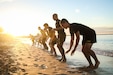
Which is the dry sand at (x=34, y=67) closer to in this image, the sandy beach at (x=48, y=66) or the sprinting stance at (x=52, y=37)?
the sandy beach at (x=48, y=66)

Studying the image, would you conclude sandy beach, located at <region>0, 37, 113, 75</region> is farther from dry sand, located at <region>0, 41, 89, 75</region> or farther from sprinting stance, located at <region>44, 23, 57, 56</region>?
sprinting stance, located at <region>44, 23, 57, 56</region>

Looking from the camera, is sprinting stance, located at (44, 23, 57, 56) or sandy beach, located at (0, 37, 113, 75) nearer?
sandy beach, located at (0, 37, 113, 75)

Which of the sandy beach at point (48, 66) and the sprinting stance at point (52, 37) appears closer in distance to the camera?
the sandy beach at point (48, 66)

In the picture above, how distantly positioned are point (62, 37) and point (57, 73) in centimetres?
347

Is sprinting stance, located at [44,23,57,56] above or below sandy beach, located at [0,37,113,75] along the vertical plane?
above

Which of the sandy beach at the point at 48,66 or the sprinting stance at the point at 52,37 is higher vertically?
the sprinting stance at the point at 52,37

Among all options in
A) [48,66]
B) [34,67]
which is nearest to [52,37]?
[48,66]

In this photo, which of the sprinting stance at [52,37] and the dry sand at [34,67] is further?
the sprinting stance at [52,37]

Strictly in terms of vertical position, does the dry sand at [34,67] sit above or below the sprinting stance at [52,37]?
below

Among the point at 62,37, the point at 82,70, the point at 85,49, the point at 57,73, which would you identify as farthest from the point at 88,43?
Result: the point at 62,37

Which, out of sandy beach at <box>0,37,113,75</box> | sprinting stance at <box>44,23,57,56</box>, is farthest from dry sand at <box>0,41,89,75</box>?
sprinting stance at <box>44,23,57,56</box>

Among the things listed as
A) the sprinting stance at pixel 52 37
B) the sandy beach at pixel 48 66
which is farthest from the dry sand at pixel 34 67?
the sprinting stance at pixel 52 37

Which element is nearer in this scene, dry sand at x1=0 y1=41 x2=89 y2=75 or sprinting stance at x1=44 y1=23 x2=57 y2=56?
dry sand at x1=0 y1=41 x2=89 y2=75

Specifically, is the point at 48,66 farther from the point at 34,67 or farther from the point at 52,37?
the point at 52,37
